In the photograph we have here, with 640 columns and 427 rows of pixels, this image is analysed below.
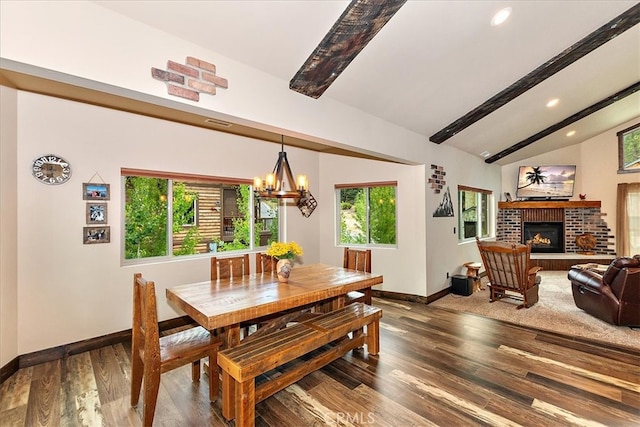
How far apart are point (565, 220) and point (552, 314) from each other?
4815mm

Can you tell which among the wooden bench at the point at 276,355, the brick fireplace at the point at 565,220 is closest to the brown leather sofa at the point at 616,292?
the wooden bench at the point at 276,355

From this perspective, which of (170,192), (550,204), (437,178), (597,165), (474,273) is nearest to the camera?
(170,192)

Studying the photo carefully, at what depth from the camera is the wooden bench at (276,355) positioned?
6.56ft

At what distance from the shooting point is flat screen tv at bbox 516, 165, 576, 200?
25.1ft

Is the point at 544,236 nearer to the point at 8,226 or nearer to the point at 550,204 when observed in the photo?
the point at 550,204

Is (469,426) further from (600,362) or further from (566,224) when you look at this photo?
(566,224)

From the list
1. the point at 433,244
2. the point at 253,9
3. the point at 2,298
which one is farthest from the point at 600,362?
the point at 2,298

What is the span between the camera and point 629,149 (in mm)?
6949

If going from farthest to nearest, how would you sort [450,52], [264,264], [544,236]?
[544,236] < [264,264] < [450,52]

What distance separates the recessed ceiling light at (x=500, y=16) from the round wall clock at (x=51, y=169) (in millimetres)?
4443

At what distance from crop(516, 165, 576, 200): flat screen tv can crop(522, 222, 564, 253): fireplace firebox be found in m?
0.73

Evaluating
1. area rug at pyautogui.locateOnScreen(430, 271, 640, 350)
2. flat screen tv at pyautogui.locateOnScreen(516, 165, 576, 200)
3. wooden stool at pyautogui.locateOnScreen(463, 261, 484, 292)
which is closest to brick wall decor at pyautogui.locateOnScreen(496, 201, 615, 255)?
flat screen tv at pyautogui.locateOnScreen(516, 165, 576, 200)

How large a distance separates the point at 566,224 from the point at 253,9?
916 centimetres

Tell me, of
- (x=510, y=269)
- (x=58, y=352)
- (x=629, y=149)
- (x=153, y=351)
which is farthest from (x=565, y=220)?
(x=58, y=352)
